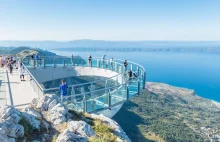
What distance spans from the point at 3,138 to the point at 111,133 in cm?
373

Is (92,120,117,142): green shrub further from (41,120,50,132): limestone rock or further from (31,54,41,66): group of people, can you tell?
(31,54,41,66): group of people

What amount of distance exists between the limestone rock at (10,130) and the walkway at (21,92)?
4.41 metres

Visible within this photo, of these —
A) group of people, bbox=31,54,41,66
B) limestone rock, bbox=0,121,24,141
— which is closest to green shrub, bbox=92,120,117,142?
limestone rock, bbox=0,121,24,141

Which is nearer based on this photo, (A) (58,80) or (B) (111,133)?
(B) (111,133)

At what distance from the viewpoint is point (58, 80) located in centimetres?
2527

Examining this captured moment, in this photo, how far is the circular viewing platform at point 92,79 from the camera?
11359 millimetres

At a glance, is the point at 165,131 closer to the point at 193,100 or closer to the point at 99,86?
the point at 193,100

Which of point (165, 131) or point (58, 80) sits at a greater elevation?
point (58, 80)

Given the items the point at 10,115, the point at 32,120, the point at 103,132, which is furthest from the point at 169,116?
the point at 10,115

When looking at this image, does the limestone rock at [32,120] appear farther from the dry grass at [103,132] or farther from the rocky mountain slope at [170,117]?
the rocky mountain slope at [170,117]

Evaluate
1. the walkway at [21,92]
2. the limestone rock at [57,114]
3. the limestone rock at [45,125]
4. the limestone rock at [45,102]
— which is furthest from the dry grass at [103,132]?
the walkway at [21,92]

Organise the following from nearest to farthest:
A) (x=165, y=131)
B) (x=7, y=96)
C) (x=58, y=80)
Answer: (x=7, y=96) → (x=58, y=80) → (x=165, y=131)

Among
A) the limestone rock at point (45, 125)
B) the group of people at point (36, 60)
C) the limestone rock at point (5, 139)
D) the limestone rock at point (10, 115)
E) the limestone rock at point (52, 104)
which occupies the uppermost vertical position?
the group of people at point (36, 60)

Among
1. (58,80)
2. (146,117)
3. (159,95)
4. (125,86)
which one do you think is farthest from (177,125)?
(125,86)
